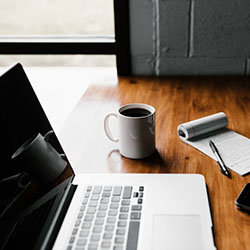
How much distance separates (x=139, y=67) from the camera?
1.58 meters

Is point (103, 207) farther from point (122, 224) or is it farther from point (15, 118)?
point (15, 118)

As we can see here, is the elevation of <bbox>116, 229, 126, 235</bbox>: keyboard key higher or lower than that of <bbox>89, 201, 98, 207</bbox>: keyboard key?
higher

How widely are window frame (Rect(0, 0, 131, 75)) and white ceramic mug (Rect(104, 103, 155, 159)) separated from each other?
62cm

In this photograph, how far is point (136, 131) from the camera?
927 millimetres

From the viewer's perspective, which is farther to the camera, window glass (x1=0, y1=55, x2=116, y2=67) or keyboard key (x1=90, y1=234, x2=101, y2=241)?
window glass (x1=0, y1=55, x2=116, y2=67)

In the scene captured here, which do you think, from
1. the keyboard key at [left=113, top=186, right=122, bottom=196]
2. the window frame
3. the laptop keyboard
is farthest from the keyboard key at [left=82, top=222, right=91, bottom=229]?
the window frame

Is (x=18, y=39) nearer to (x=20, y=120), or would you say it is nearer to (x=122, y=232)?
(x=20, y=120)

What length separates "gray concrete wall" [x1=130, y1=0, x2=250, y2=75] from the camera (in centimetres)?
145

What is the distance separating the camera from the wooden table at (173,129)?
31.0 inches

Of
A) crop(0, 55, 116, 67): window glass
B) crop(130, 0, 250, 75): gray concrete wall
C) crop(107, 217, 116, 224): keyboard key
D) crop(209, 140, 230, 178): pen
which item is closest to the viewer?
crop(107, 217, 116, 224): keyboard key

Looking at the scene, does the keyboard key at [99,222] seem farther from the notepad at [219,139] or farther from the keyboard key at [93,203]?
the notepad at [219,139]

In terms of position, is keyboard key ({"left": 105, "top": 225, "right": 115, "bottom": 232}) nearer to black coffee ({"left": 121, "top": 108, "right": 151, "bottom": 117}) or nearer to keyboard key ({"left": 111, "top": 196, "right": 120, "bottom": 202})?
keyboard key ({"left": 111, "top": 196, "right": 120, "bottom": 202})

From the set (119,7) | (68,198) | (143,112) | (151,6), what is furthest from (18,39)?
(68,198)

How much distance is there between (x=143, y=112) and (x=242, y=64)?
2.30 feet
